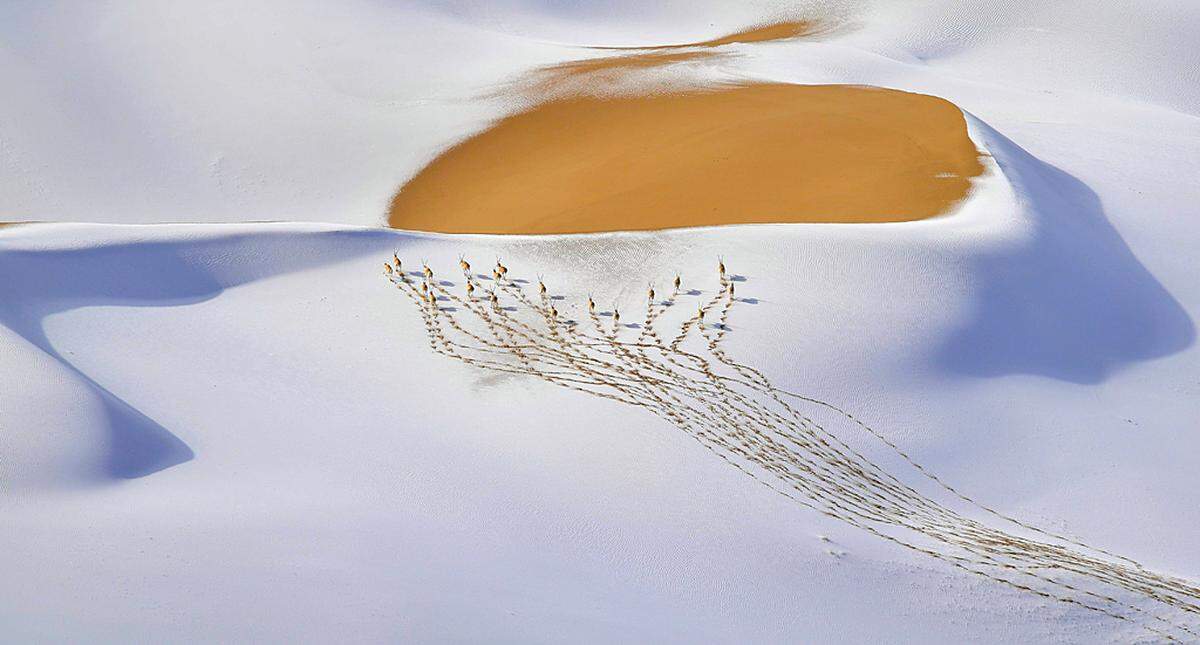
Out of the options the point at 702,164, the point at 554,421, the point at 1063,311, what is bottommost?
the point at 1063,311

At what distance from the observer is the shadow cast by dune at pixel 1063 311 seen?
264 inches

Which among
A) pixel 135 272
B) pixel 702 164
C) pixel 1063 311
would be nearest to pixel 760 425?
pixel 1063 311

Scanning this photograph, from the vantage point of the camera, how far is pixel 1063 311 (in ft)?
23.2

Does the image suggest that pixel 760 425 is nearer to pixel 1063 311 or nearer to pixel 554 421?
pixel 554 421

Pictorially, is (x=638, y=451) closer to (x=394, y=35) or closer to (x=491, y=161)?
(x=491, y=161)

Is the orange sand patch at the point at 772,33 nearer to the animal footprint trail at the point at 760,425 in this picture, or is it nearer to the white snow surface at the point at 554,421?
the white snow surface at the point at 554,421

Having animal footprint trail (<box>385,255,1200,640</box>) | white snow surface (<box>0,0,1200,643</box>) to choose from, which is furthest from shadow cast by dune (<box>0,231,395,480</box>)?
animal footprint trail (<box>385,255,1200,640</box>)

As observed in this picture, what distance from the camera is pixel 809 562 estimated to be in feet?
17.4

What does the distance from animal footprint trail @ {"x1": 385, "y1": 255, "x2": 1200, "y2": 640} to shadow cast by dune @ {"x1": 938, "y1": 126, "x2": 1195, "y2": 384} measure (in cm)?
107

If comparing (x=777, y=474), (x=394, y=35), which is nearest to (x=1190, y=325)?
(x=777, y=474)

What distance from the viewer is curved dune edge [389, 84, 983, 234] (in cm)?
827

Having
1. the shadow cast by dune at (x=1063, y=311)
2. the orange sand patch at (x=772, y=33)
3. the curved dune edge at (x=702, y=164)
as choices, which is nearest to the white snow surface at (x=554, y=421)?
the shadow cast by dune at (x=1063, y=311)

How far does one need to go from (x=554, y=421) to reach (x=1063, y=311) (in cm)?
326

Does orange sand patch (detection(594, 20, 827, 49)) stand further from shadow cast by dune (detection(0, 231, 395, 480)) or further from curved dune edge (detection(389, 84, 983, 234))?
shadow cast by dune (detection(0, 231, 395, 480))
